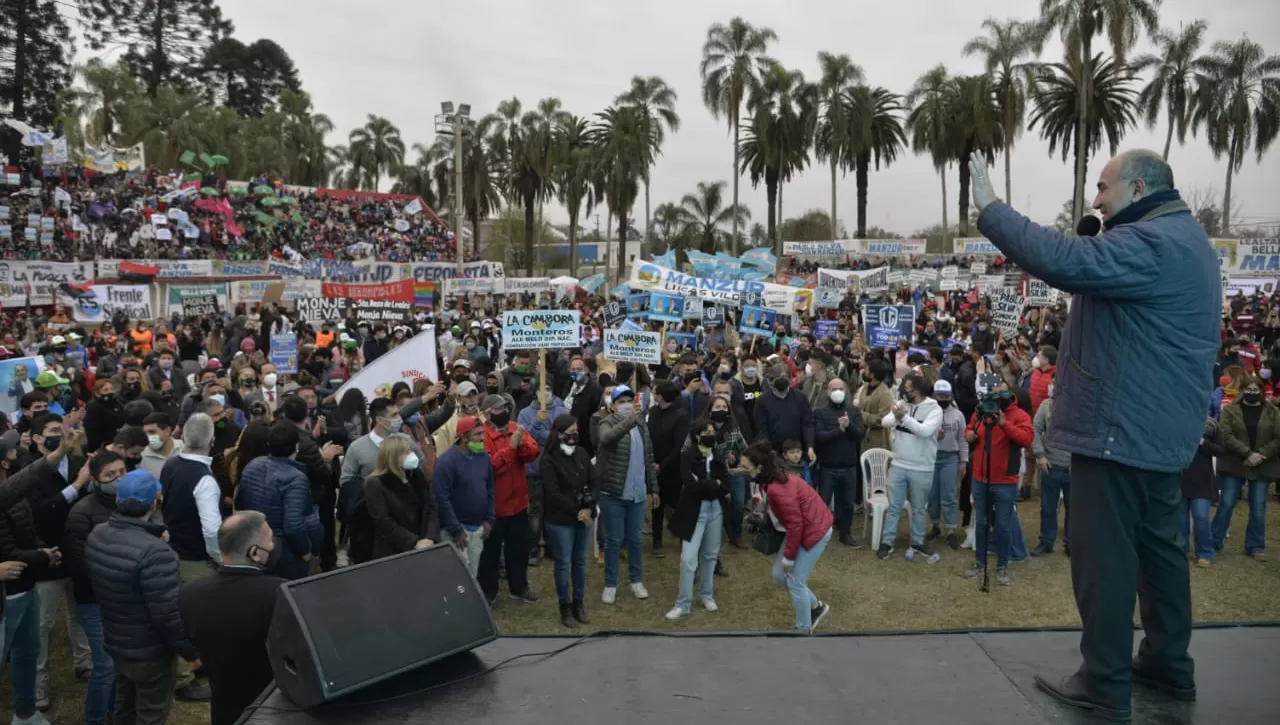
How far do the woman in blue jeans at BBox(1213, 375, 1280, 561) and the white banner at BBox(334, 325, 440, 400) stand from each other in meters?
8.77

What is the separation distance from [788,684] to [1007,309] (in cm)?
1181

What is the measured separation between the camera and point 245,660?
3693mm

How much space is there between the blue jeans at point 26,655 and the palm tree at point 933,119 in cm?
4384

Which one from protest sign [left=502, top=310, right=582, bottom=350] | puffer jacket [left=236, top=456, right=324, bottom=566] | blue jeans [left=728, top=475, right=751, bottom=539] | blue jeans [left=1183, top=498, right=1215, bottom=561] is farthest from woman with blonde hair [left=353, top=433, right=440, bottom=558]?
blue jeans [left=1183, top=498, right=1215, bottom=561]

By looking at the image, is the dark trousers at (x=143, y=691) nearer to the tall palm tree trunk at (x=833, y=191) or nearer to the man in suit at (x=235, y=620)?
the man in suit at (x=235, y=620)

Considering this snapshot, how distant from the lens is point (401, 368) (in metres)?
9.97

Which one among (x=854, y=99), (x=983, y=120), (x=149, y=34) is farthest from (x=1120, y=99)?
(x=149, y=34)

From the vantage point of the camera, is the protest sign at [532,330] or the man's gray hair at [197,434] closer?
the man's gray hair at [197,434]

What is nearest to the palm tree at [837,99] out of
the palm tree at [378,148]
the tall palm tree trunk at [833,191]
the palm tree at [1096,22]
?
the tall palm tree trunk at [833,191]

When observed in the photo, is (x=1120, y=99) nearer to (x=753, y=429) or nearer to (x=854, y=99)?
(x=854, y=99)

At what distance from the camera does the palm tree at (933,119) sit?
42000mm

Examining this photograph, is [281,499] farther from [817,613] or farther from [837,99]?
[837,99]

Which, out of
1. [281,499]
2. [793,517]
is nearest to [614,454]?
[793,517]

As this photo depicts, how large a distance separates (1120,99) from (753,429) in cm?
3584
